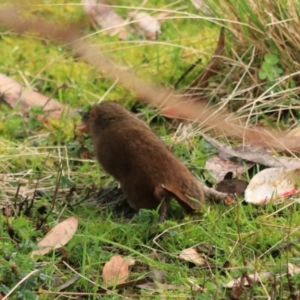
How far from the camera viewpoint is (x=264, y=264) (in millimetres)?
2932

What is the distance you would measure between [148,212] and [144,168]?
Answer: 0.72ft

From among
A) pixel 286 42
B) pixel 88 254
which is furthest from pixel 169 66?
pixel 88 254

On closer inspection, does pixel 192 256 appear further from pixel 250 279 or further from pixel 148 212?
pixel 250 279

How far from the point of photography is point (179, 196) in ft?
11.2

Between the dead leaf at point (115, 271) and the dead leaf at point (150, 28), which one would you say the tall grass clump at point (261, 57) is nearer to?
the dead leaf at point (150, 28)

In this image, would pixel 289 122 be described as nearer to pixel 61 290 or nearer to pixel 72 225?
pixel 72 225

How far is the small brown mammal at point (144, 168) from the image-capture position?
135 inches

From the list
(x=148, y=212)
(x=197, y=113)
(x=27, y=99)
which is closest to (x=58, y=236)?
(x=148, y=212)

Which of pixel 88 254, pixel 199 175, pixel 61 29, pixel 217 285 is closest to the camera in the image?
pixel 61 29

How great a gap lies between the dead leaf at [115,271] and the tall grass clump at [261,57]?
147 cm

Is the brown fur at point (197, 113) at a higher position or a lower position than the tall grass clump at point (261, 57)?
lower

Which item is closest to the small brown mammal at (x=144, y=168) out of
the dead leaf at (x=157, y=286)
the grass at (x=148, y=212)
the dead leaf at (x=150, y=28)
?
the grass at (x=148, y=212)

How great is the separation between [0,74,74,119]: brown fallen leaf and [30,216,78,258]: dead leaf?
1.53 m

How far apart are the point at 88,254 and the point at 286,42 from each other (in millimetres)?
1990
